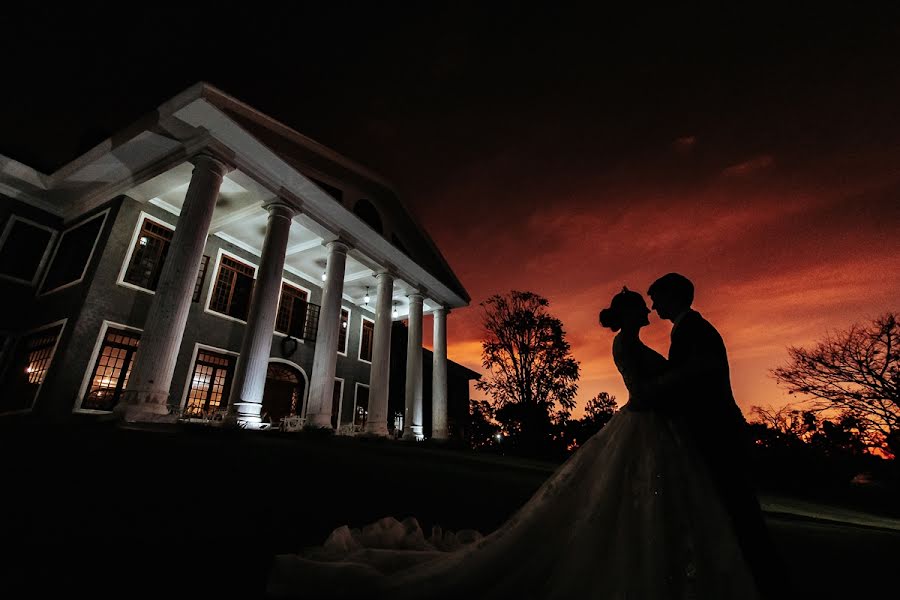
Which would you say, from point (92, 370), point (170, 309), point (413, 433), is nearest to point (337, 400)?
point (413, 433)

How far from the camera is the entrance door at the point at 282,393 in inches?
651

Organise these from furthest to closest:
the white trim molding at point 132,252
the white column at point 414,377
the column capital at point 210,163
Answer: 1. the white column at point 414,377
2. the white trim molding at point 132,252
3. the column capital at point 210,163

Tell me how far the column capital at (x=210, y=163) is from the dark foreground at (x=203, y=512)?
749 cm

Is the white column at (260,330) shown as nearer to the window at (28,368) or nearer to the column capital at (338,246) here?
the column capital at (338,246)

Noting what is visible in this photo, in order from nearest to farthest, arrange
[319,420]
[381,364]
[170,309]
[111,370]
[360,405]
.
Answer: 1. [170,309]
2. [111,370]
3. [319,420]
4. [381,364]
5. [360,405]

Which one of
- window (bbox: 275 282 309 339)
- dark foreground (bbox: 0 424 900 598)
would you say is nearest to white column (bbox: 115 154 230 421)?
dark foreground (bbox: 0 424 900 598)

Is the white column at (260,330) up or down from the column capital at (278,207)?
down

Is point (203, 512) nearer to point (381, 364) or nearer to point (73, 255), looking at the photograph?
point (381, 364)

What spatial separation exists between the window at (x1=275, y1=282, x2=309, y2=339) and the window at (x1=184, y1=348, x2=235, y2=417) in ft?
9.70

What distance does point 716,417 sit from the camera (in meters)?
1.95

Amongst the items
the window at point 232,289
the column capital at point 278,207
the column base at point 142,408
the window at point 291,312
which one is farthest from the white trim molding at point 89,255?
the window at point 291,312

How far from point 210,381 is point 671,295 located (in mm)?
16667

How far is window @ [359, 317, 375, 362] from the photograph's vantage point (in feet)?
72.8

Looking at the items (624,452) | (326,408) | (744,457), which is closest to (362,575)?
(624,452)
